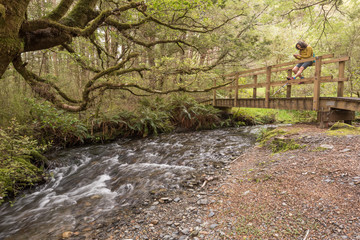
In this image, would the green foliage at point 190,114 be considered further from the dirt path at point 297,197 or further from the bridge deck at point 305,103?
the dirt path at point 297,197

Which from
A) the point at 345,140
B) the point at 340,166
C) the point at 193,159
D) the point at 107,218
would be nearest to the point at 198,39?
the point at 193,159

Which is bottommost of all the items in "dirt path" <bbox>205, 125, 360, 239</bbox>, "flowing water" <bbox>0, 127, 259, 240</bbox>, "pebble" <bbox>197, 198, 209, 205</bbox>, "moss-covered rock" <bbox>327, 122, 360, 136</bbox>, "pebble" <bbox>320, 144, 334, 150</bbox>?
"flowing water" <bbox>0, 127, 259, 240</bbox>

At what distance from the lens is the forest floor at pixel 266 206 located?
2.21 m

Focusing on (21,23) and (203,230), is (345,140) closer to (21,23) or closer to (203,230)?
(203,230)

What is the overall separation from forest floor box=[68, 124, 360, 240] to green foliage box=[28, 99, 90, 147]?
4.71 meters

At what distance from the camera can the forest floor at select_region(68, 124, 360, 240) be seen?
2.21 meters

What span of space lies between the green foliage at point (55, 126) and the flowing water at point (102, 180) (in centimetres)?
71

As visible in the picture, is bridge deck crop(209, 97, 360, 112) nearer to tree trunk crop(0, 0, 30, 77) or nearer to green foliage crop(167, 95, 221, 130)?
green foliage crop(167, 95, 221, 130)

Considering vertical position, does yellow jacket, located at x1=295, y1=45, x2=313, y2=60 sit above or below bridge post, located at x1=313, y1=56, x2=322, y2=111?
above

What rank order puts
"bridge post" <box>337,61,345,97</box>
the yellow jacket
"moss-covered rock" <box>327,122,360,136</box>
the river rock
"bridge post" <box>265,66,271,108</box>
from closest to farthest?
the river rock, "moss-covered rock" <box>327,122,360,136</box>, "bridge post" <box>337,61,345,97</box>, the yellow jacket, "bridge post" <box>265,66,271,108</box>

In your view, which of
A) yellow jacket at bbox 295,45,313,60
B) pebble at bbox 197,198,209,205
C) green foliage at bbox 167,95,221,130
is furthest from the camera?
green foliage at bbox 167,95,221,130

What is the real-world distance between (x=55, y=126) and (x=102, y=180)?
3.19 m

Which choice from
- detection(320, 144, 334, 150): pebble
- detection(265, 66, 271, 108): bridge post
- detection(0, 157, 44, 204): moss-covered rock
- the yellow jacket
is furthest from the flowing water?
the yellow jacket

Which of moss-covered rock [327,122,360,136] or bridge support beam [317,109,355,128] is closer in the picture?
moss-covered rock [327,122,360,136]
